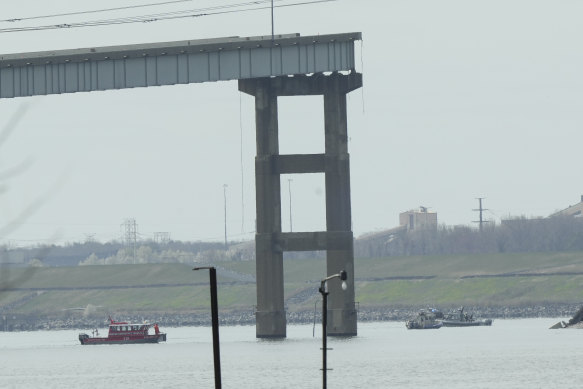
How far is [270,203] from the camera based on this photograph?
431 ft

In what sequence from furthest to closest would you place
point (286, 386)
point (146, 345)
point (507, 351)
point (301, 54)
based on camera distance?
point (146, 345)
point (301, 54)
point (507, 351)
point (286, 386)

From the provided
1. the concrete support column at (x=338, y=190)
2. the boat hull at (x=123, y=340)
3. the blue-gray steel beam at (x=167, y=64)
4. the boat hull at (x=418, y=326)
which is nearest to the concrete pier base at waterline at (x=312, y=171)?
the concrete support column at (x=338, y=190)

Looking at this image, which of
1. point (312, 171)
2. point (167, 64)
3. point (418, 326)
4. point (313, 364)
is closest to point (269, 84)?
point (312, 171)

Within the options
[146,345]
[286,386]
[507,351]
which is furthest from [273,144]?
[286,386]

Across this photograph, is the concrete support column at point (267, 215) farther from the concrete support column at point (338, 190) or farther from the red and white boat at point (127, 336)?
the red and white boat at point (127, 336)

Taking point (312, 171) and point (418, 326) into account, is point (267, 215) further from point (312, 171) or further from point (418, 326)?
point (418, 326)

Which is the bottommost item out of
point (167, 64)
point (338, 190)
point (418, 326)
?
point (418, 326)

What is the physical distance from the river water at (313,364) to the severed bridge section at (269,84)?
6.41 metres

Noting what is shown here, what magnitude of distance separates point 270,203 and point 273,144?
16.9ft

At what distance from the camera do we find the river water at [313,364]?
85.3m

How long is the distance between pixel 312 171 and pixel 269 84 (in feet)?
27.0

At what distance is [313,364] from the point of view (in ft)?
335

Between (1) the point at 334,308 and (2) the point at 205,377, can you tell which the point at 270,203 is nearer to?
(1) the point at 334,308

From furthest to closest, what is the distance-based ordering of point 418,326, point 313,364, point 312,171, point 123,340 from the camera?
point 418,326, point 123,340, point 312,171, point 313,364
